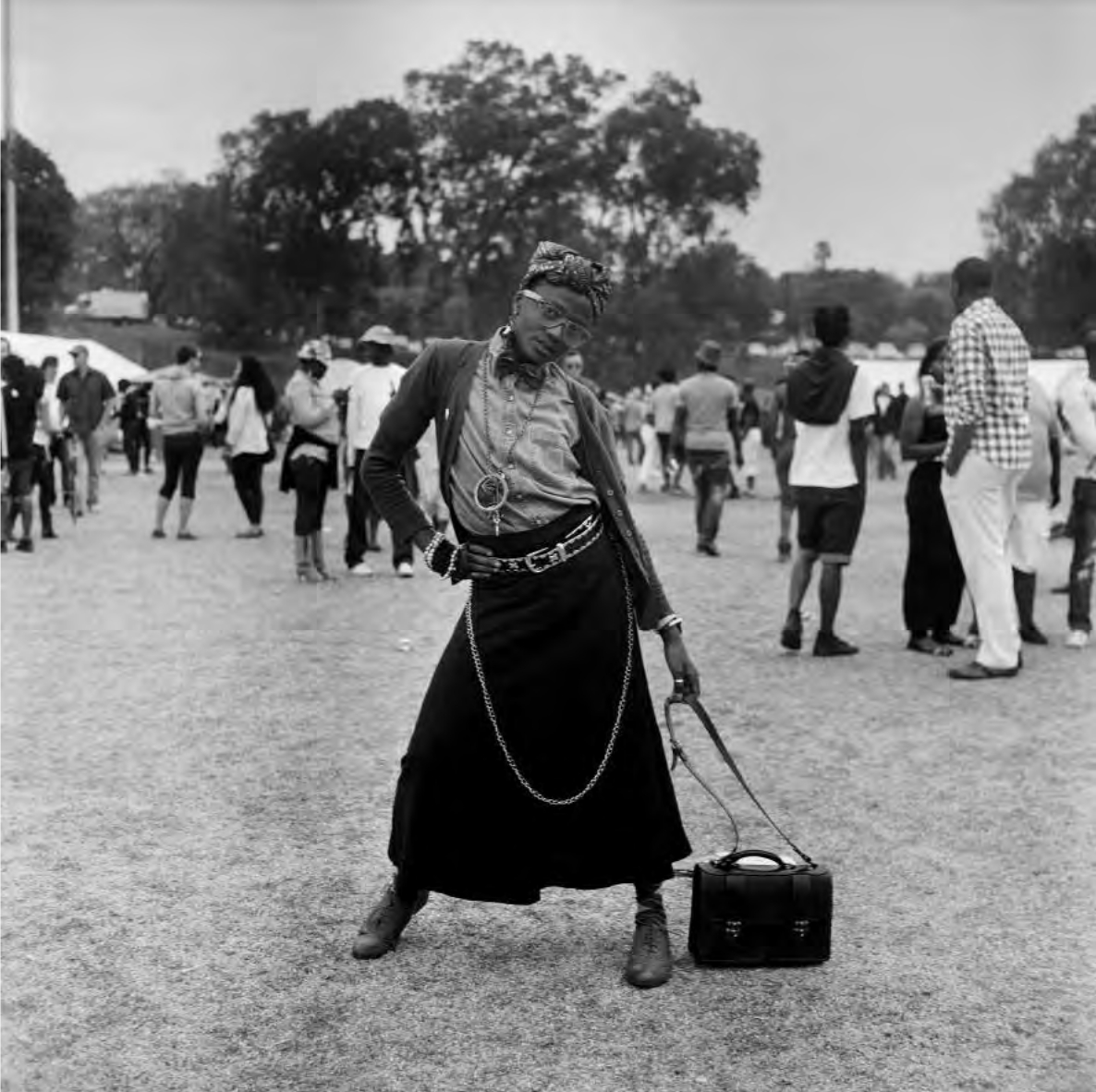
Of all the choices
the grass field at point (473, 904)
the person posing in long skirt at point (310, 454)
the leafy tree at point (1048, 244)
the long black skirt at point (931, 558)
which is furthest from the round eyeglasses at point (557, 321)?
the leafy tree at point (1048, 244)

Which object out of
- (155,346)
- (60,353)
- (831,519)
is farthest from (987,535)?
(155,346)

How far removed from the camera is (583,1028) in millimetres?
4141

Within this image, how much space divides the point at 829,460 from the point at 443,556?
18.1ft

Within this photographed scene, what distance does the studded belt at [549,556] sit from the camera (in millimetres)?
4516

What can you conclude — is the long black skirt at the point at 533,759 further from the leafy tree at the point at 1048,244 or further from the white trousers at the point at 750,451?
the leafy tree at the point at 1048,244

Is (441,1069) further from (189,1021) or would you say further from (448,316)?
(448,316)

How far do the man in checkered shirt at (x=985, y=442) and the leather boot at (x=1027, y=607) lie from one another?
133 centimetres

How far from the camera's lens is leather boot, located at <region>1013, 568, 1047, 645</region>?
34.0 feet

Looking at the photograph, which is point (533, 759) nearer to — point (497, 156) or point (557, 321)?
point (557, 321)

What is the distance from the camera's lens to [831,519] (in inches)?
384

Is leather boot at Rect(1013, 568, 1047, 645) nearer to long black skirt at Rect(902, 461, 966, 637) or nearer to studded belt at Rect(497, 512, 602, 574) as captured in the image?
long black skirt at Rect(902, 461, 966, 637)

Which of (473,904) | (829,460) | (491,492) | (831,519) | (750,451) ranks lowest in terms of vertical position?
(750,451)

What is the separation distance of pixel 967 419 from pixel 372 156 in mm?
63037

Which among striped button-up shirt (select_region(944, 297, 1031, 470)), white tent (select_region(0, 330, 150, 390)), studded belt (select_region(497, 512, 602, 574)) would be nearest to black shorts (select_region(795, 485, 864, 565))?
striped button-up shirt (select_region(944, 297, 1031, 470))
